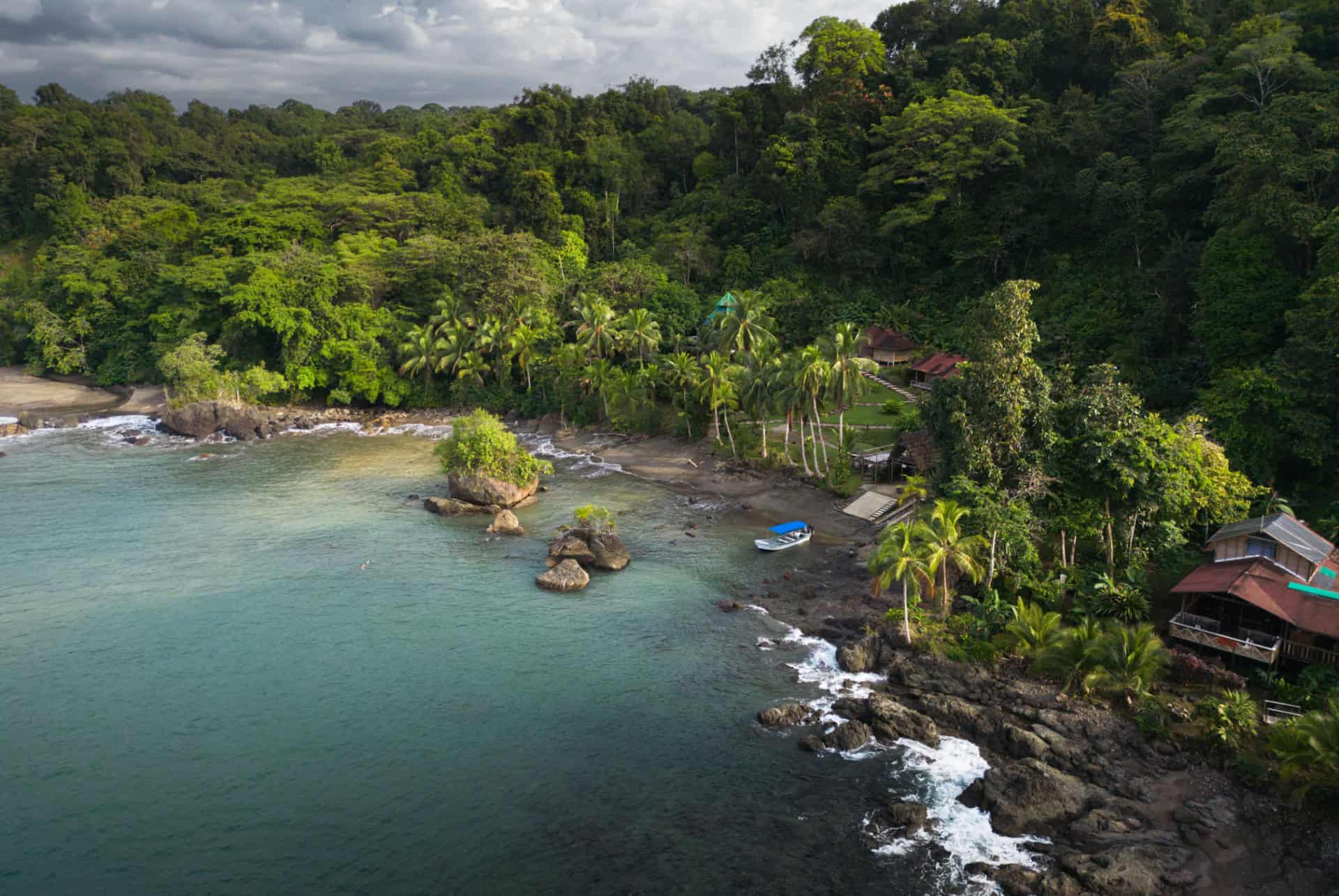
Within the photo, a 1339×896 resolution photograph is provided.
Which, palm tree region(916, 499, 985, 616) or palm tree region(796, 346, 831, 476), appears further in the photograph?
palm tree region(796, 346, 831, 476)

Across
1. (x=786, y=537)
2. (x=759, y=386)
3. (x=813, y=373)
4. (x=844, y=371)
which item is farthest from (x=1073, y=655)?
(x=759, y=386)

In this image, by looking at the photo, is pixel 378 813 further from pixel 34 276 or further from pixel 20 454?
pixel 34 276

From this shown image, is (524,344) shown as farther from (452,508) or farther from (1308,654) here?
(1308,654)

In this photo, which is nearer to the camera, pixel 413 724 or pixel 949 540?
pixel 413 724

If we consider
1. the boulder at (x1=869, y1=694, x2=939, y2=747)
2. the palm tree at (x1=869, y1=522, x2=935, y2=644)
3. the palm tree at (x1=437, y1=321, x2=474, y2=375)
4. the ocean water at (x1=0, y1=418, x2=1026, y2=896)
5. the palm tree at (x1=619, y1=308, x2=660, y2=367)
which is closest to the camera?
the ocean water at (x1=0, y1=418, x2=1026, y2=896)

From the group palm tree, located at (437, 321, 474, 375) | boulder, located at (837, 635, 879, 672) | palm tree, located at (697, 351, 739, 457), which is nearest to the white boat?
boulder, located at (837, 635, 879, 672)

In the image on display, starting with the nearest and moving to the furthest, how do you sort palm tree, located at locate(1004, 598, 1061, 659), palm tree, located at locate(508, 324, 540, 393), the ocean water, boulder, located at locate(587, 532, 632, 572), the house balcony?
1. the ocean water
2. the house balcony
3. palm tree, located at locate(1004, 598, 1061, 659)
4. boulder, located at locate(587, 532, 632, 572)
5. palm tree, located at locate(508, 324, 540, 393)

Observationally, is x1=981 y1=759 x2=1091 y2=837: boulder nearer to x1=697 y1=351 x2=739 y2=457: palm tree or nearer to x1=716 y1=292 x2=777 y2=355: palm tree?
x1=697 y1=351 x2=739 y2=457: palm tree
